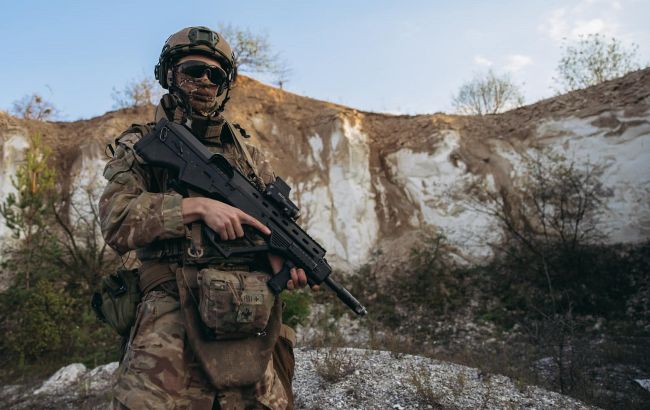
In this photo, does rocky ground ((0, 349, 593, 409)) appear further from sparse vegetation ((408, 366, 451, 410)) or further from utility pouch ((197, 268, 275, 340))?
utility pouch ((197, 268, 275, 340))

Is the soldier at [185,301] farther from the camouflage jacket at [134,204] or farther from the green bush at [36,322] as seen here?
the green bush at [36,322]

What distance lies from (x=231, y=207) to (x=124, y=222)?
18.2 inches

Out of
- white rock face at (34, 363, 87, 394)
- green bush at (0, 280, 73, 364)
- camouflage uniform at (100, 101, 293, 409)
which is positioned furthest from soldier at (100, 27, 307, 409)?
green bush at (0, 280, 73, 364)

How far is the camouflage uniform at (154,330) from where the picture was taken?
2.05 metres

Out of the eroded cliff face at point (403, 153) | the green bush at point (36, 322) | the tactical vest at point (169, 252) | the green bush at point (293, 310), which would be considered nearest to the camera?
the tactical vest at point (169, 252)

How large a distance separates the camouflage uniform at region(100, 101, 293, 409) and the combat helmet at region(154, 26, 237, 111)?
1.74ft

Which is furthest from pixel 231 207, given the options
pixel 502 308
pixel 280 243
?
pixel 502 308

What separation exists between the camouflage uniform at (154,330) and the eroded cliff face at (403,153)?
973 centimetres

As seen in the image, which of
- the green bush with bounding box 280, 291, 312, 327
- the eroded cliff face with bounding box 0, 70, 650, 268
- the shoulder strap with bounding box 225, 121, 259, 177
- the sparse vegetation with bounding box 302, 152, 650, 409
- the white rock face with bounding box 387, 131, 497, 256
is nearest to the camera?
the shoulder strap with bounding box 225, 121, 259, 177

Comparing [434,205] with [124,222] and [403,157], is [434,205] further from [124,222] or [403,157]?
[124,222]

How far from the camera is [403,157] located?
517 inches

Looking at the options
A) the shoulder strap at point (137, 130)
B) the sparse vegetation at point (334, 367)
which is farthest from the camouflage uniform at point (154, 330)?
the sparse vegetation at point (334, 367)

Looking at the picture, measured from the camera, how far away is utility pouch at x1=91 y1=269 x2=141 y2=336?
2281 mm

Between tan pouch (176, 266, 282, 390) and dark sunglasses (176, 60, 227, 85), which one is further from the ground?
dark sunglasses (176, 60, 227, 85)
